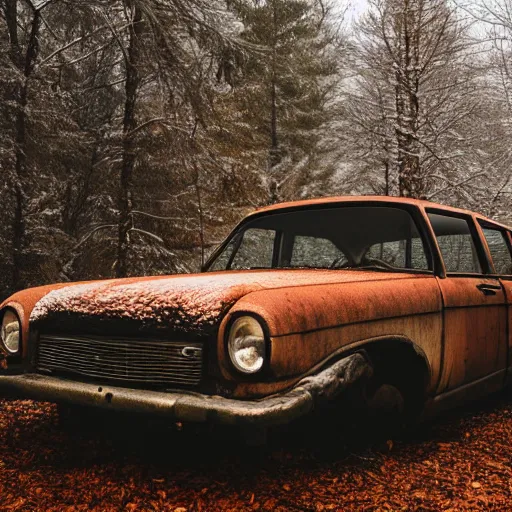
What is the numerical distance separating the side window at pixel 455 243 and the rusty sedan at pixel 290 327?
0.06ft

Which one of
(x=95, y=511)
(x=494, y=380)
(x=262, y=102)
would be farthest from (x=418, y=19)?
(x=95, y=511)

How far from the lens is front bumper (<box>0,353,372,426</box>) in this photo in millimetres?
2445

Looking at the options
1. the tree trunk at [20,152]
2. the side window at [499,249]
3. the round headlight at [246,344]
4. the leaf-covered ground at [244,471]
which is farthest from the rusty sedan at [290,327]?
the tree trunk at [20,152]

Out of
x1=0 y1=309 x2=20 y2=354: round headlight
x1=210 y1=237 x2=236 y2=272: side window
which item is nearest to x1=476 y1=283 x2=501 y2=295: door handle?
x1=210 y1=237 x2=236 y2=272: side window

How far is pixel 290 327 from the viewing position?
2.62m

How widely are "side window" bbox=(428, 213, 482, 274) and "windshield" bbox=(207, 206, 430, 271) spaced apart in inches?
10.0

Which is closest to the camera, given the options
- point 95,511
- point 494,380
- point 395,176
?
point 95,511

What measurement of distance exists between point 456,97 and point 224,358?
13587 mm

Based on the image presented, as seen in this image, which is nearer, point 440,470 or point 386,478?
point 386,478

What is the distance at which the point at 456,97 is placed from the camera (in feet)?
47.1

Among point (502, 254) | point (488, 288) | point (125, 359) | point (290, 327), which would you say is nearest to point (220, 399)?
point (290, 327)

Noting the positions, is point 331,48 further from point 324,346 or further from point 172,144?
point 324,346

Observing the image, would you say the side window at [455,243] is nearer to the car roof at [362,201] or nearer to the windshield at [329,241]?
the car roof at [362,201]

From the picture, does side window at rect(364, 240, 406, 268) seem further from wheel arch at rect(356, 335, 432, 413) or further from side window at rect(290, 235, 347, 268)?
wheel arch at rect(356, 335, 432, 413)
